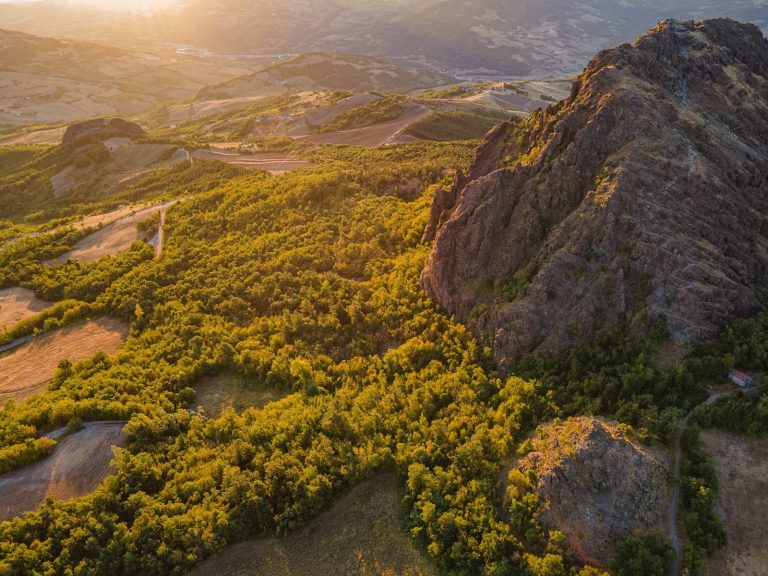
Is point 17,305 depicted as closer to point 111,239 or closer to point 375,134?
point 111,239

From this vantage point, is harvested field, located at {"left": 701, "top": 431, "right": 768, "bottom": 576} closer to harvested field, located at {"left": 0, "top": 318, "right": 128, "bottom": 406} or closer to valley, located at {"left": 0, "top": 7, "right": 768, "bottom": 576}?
valley, located at {"left": 0, "top": 7, "right": 768, "bottom": 576}

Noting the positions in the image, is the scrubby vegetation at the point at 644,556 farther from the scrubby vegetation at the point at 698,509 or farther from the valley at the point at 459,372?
the scrubby vegetation at the point at 698,509

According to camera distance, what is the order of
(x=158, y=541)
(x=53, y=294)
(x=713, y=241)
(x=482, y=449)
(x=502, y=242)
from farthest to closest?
(x=53, y=294), (x=502, y=242), (x=713, y=241), (x=482, y=449), (x=158, y=541)

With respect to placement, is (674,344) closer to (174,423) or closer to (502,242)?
(502,242)

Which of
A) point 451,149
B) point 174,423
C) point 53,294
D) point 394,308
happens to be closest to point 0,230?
point 53,294

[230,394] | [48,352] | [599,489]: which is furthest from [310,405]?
[48,352]
